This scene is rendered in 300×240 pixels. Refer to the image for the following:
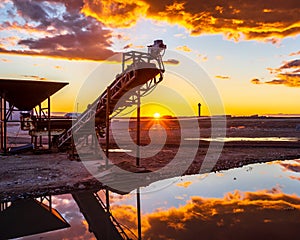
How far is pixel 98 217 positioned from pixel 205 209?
3877 millimetres

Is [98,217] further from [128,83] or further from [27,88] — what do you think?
[27,88]

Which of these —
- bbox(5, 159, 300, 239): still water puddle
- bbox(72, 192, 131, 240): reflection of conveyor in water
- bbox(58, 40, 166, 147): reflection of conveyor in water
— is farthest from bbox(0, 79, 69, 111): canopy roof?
bbox(5, 159, 300, 239): still water puddle

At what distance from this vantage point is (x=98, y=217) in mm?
9828

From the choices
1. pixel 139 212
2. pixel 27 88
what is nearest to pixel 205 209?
pixel 139 212

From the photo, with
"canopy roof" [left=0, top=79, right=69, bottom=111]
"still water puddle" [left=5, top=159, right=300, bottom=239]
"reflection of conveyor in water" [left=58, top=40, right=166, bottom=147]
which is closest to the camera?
"still water puddle" [left=5, top=159, right=300, bottom=239]

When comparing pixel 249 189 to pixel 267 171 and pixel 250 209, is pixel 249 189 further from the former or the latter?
pixel 267 171

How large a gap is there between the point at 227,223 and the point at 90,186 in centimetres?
669

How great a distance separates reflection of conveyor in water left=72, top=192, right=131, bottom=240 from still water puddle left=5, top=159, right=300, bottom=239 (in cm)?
17

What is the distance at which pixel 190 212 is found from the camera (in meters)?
10.0

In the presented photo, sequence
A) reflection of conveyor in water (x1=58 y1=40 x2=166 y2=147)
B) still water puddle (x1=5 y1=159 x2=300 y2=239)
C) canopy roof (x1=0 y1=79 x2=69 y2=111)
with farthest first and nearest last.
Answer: canopy roof (x1=0 y1=79 x2=69 y2=111), reflection of conveyor in water (x1=58 y1=40 x2=166 y2=147), still water puddle (x1=5 y1=159 x2=300 y2=239)

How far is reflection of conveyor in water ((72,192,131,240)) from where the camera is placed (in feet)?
27.1

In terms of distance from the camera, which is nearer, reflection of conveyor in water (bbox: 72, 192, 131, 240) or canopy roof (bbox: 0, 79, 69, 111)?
reflection of conveyor in water (bbox: 72, 192, 131, 240)

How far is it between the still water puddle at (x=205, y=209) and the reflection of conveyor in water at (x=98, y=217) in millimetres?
174

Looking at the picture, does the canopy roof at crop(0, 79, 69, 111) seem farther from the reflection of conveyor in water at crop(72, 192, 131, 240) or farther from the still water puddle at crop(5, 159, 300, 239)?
the still water puddle at crop(5, 159, 300, 239)
